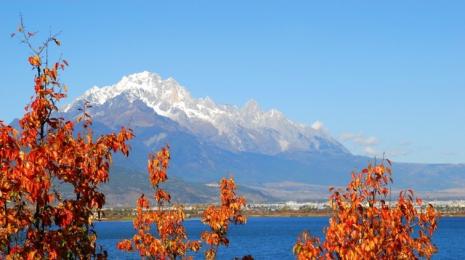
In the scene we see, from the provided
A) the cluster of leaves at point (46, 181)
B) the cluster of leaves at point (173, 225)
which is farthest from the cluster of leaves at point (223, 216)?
the cluster of leaves at point (46, 181)

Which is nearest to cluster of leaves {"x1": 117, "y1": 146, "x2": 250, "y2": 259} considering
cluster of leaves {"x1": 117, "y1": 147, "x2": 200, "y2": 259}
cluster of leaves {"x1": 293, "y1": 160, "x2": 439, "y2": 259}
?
cluster of leaves {"x1": 117, "y1": 147, "x2": 200, "y2": 259}

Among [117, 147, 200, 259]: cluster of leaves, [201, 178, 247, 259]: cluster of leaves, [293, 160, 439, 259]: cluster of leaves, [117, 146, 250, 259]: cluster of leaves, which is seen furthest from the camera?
[201, 178, 247, 259]: cluster of leaves

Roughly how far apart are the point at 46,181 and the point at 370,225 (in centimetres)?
1002

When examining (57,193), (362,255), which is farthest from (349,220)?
(57,193)

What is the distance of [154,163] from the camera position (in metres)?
27.2

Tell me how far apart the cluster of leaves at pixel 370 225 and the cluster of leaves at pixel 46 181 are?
6456 mm

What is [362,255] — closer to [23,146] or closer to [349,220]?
[349,220]

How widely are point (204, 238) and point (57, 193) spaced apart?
14051 mm

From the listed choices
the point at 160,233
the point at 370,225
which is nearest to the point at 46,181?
the point at 370,225

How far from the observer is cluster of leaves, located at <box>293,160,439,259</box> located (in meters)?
21.7

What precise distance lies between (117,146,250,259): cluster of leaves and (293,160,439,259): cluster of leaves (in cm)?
788

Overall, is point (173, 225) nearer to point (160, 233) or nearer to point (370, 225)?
point (160, 233)

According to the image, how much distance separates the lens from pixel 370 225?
73.9 ft

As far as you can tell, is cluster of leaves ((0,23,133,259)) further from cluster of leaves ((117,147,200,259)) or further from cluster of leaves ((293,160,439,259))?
cluster of leaves ((117,147,200,259))
